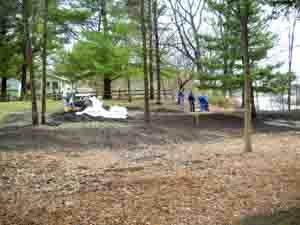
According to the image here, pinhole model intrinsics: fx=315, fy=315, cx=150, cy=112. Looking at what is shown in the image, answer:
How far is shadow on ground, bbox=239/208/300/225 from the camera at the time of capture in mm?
3264

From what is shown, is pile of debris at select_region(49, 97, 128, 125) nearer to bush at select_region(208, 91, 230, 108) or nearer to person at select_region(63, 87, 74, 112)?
person at select_region(63, 87, 74, 112)

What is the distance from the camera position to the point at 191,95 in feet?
60.2

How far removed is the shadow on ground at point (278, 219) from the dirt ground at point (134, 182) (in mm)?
134

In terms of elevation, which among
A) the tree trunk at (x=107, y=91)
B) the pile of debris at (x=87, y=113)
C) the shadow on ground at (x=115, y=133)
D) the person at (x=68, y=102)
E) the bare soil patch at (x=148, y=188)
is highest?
the tree trunk at (x=107, y=91)

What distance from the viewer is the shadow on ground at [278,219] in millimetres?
3264

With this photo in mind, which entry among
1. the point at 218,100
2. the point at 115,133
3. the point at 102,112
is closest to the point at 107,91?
the point at 218,100

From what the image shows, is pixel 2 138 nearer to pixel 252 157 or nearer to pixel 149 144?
pixel 149 144

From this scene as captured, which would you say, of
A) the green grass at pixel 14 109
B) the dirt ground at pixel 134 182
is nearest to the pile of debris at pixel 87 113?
the green grass at pixel 14 109

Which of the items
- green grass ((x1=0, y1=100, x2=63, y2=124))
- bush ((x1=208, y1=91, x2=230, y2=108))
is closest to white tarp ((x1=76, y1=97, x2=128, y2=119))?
green grass ((x1=0, y1=100, x2=63, y2=124))

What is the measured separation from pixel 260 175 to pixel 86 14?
72.3ft

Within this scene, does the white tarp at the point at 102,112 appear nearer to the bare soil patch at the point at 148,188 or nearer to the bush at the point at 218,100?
the bare soil patch at the point at 148,188

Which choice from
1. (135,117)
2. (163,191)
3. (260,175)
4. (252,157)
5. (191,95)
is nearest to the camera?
(163,191)

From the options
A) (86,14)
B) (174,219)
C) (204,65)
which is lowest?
(174,219)

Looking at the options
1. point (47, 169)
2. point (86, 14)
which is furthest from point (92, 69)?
point (47, 169)
